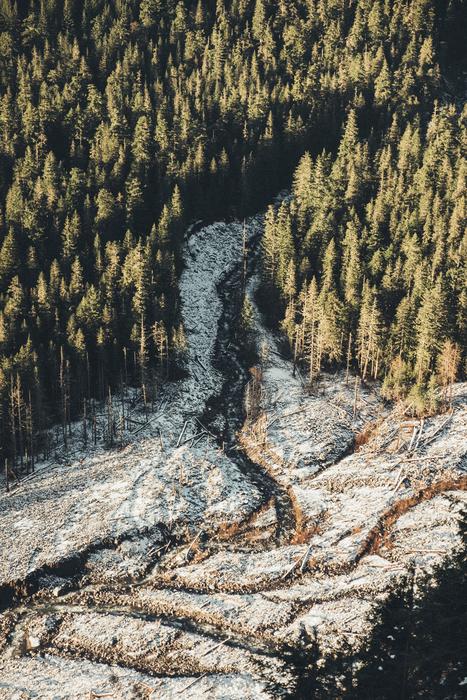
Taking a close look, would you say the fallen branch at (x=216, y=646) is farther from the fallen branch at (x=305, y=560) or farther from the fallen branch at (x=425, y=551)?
the fallen branch at (x=425, y=551)

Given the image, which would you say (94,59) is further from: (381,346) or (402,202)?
(381,346)

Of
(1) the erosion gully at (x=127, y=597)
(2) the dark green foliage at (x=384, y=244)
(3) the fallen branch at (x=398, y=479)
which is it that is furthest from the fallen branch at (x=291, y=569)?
(2) the dark green foliage at (x=384, y=244)

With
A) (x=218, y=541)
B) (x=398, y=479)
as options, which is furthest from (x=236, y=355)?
(x=218, y=541)

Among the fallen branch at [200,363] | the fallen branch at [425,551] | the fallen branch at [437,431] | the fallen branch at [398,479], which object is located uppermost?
the fallen branch at [200,363]

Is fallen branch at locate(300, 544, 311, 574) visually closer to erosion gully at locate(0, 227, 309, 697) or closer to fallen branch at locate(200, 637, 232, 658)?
erosion gully at locate(0, 227, 309, 697)

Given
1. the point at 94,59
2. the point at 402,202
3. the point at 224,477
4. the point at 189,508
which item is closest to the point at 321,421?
the point at 224,477

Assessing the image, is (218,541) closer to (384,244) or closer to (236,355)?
(236,355)
